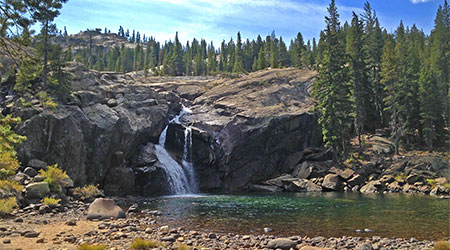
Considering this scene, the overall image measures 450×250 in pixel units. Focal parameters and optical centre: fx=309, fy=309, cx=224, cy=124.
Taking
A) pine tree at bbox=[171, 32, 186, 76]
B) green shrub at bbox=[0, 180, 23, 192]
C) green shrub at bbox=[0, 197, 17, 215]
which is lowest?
green shrub at bbox=[0, 197, 17, 215]

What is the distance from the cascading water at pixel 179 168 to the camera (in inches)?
1596

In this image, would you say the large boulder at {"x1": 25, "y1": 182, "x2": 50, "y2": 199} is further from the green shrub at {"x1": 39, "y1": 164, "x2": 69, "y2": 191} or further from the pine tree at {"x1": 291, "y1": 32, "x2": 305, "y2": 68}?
the pine tree at {"x1": 291, "y1": 32, "x2": 305, "y2": 68}

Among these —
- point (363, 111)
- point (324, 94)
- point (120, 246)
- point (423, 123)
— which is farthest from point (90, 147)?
point (423, 123)

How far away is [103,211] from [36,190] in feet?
18.7

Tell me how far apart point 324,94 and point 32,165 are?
130ft

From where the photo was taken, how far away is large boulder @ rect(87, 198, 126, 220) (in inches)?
719

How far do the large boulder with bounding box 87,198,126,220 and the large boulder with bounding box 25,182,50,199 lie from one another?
15.3 feet

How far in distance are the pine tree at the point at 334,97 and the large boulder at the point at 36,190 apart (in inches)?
1419

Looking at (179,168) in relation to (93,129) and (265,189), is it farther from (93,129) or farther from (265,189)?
(93,129)

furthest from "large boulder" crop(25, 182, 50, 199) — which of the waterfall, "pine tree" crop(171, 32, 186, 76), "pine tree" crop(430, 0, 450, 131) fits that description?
"pine tree" crop(171, 32, 186, 76)

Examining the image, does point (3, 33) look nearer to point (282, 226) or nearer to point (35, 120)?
point (282, 226)

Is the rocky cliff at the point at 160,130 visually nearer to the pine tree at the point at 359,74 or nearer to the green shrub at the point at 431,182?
the pine tree at the point at 359,74

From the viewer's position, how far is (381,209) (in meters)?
22.8

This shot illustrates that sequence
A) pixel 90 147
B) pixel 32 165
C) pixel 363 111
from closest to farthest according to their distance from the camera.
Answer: pixel 32 165 → pixel 90 147 → pixel 363 111
